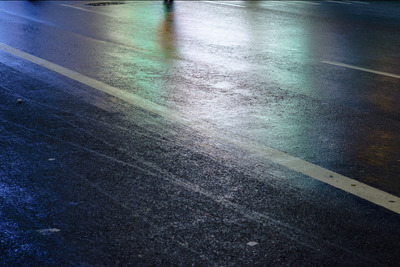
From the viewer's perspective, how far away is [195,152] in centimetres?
538

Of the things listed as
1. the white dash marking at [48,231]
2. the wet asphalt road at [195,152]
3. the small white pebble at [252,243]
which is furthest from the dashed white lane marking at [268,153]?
the white dash marking at [48,231]

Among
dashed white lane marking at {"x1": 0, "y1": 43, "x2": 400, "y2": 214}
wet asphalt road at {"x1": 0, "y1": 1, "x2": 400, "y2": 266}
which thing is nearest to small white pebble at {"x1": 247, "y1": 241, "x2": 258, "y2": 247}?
wet asphalt road at {"x1": 0, "y1": 1, "x2": 400, "y2": 266}

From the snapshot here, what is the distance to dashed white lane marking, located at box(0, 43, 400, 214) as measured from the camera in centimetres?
450

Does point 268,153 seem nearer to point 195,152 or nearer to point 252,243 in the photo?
point 195,152

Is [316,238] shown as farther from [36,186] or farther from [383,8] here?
[383,8]

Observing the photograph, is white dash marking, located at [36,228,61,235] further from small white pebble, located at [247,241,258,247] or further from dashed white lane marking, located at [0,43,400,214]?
dashed white lane marking, located at [0,43,400,214]

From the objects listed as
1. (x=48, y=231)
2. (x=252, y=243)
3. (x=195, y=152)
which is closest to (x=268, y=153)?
(x=195, y=152)

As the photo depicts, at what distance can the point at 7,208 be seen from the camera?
412cm

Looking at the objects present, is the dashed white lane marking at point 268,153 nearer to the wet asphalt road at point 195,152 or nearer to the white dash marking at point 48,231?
the wet asphalt road at point 195,152

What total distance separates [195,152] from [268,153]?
68 cm

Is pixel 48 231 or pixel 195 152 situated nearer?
pixel 48 231

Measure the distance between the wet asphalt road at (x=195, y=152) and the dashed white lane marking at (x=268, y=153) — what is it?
0.06 m

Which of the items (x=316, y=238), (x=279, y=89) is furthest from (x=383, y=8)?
(x=316, y=238)

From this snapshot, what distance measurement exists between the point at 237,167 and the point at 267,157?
0.42 metres
